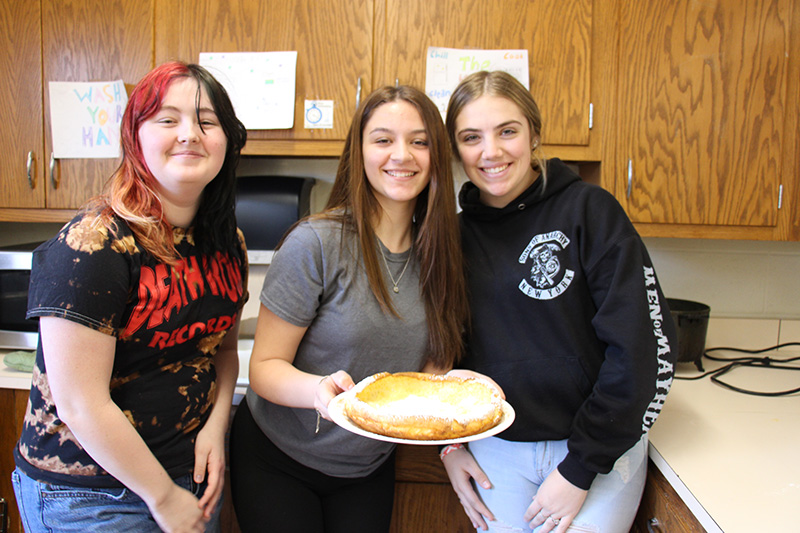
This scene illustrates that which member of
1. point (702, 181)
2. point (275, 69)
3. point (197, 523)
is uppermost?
point (275, 69)

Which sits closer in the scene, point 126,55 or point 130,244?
point 130,244

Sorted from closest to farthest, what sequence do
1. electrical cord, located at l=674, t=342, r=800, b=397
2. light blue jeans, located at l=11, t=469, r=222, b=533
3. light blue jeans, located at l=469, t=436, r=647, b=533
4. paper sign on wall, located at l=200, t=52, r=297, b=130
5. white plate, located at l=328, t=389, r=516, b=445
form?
white plate, located at l=328, t=389, r=516, b=445 → light blue jeans, located at l=11, t=469, r=222, b=533 → light blue jeans, located at l=469, t=436, r=647, b=533 → electrical cord, located at l=674, t=342, r=800, b=397 → paper sign on wall, located at l=200, t=52, r=297, b=130

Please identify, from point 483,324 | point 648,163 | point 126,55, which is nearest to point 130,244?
point 483,324

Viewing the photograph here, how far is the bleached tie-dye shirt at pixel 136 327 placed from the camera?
78 cm

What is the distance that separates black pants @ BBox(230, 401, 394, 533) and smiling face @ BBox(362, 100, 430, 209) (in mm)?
616

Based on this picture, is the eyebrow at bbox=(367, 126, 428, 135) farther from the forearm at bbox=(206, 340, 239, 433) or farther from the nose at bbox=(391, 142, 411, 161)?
the forearm at bbox=(206, 340, 239, 433)

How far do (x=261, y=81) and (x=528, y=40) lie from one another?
820 mm

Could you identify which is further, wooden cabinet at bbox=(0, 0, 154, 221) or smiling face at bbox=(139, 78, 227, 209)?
wooden cabinet at bbox=(0, 0, 154, 221)

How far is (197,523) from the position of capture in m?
0.96

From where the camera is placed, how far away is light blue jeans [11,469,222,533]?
2.83 ft

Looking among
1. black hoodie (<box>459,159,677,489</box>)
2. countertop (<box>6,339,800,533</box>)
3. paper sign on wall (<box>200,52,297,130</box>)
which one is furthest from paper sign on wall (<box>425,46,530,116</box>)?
countertop (<box>6,339,800,533</box>)

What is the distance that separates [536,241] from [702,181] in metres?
0.77

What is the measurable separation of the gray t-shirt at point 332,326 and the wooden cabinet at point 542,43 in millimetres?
743

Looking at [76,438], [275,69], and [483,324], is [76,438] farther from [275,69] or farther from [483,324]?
[275,69]
